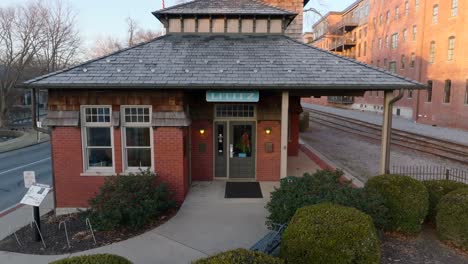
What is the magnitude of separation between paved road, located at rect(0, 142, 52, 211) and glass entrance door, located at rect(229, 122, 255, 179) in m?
7.96

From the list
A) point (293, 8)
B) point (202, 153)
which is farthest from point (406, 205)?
point (293, 8)

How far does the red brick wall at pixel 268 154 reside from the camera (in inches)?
432

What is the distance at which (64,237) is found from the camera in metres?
7.33

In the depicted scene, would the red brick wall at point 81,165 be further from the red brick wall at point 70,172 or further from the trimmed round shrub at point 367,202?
the trimmed round shrub at point 367,202

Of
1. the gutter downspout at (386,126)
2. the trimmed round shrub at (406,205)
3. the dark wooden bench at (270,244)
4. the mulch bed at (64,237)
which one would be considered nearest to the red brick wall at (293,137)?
the gutter downspout at (386,126)

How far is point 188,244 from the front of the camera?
669 cm

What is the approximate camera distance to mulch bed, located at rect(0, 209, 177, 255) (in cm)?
678

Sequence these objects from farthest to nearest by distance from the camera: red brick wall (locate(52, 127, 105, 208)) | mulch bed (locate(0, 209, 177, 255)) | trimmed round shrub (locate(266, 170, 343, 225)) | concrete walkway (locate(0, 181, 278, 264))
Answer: red brick wall (locate(52, 127, 105, 208)) < mulch bed (locate(0, 209, 177, 255)) < trimmed round shrub (locate(266, 170, 343, 225)) < concrete walkway (locate(0, 181, 278, 264))

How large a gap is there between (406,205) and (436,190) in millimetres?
1213

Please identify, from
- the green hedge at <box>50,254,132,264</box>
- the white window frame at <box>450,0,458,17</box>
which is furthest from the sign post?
the white window frame at <box>450,0,458,17</box>

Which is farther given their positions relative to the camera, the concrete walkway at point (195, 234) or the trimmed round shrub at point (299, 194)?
the trimmed round shrub at point (299, 194)

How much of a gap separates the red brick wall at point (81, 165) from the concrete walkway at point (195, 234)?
0.95 meters

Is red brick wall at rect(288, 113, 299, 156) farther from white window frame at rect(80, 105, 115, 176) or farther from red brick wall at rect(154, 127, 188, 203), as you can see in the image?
white window frame at rect(80, 105, 115, 176)

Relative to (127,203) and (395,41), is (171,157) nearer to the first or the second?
(127,203)
